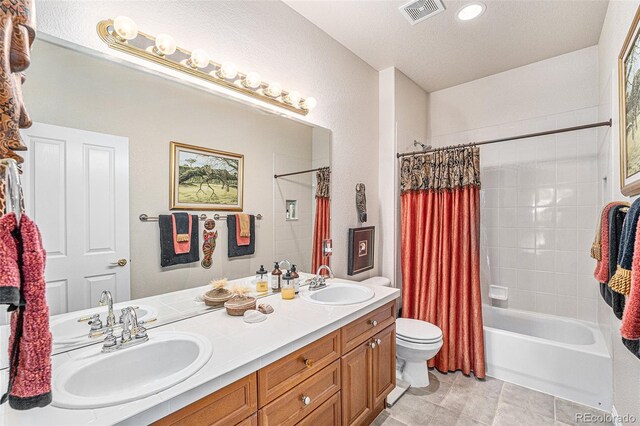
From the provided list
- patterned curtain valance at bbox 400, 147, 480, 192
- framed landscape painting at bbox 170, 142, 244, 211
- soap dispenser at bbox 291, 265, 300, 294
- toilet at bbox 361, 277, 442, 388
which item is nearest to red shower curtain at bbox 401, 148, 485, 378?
patterned curtain valance at bbox 400, 147, 480, 192

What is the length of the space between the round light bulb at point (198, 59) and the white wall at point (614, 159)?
194cm

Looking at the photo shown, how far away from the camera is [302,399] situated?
126cm

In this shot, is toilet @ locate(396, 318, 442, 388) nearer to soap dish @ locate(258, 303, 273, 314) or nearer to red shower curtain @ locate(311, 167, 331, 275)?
red shower curtain @ locate(311, 167, 331, 275)

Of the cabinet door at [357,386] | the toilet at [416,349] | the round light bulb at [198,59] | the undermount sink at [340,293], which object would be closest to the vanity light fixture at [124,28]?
the round light bulb at [198,59]

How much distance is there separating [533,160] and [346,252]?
75.3 inches

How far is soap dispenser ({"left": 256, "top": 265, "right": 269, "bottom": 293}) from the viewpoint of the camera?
5.74 ft

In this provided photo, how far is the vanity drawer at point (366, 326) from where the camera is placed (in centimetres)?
153

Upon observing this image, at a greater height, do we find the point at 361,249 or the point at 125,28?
the point at 125,28

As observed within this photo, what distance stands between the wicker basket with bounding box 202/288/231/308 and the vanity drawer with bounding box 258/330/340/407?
0.51 metres

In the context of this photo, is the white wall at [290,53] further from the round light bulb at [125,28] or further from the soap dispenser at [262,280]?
the soap dispenser at [262,280]

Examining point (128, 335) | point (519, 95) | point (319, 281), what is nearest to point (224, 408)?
point (128, 335)

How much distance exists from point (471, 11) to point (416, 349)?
7.68 feet

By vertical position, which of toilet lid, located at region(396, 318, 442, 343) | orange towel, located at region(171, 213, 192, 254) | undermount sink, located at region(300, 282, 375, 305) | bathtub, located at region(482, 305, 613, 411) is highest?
orange towel, located at region(171, 213, 192, 254)

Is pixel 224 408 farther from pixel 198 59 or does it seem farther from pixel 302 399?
pixel 198 59
